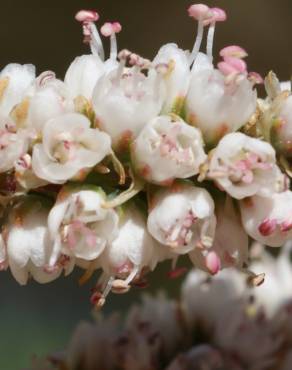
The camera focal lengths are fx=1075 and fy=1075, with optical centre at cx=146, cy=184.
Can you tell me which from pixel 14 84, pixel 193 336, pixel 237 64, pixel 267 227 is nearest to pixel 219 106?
pixel 237 64

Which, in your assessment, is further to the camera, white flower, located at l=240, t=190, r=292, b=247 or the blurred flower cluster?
the blurred flower cluster

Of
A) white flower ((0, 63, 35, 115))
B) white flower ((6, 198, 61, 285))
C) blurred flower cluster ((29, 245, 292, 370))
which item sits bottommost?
blurred flower cluster ((29, 245, 292, 370))

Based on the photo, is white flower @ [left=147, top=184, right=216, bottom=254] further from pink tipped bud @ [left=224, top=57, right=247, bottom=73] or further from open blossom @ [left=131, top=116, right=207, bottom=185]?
pink tipped bud @ [left=224, top=57, right=247, bottom=73]

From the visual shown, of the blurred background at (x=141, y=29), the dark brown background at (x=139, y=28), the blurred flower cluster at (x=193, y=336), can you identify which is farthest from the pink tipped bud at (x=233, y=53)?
the dark brown background at (x=139, y=28)

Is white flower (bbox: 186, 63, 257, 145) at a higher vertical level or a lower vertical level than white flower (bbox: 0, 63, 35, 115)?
higher

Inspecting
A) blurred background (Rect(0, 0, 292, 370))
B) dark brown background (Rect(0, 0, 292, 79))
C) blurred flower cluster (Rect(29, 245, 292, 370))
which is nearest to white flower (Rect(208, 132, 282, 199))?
blurred flower cluster (Rect(29, 245, 292, 370))

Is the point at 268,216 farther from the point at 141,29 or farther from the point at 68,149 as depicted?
the point at 141,29
